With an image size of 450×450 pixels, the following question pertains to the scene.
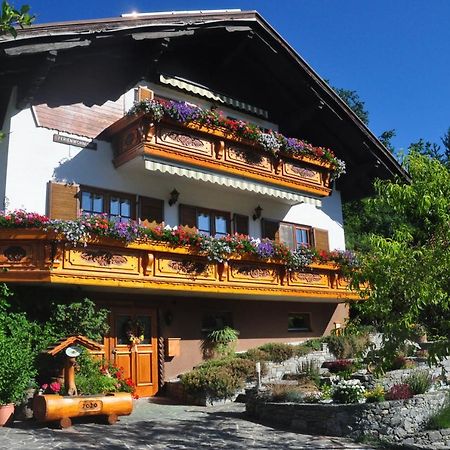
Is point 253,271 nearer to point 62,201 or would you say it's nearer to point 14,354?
point 62,201

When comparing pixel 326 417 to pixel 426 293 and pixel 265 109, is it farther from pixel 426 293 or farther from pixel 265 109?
pixel 265 109

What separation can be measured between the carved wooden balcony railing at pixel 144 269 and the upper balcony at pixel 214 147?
255cm

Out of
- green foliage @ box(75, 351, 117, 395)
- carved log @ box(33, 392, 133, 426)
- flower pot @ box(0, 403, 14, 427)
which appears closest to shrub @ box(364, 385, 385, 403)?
carved log @ box(33, 392, 133, 426)

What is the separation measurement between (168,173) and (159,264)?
3005mm

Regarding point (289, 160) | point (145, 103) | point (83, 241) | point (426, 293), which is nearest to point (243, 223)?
point (289, 160)

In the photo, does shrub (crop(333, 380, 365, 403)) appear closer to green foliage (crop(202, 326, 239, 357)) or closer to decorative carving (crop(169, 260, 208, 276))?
decorative carving (crop(169, 260, 208, 276))

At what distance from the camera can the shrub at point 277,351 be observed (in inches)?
640

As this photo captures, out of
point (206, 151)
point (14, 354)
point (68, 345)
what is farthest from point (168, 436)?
point (206, 151)

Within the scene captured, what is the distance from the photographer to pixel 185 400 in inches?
577

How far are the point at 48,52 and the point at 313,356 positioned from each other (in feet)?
35.7

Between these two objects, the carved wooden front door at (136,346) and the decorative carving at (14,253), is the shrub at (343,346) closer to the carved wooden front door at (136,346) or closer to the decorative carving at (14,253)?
the carved wooden front door at (136,346)

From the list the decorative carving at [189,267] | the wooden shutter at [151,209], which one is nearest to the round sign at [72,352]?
the decorative carving at [189,267]

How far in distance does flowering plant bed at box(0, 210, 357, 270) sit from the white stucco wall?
1.45m

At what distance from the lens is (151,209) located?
643 inches
